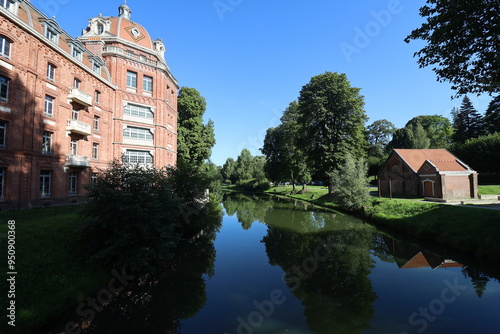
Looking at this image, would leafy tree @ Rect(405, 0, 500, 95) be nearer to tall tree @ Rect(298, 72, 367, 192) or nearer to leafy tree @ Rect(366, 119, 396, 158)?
tall tree @ Rect(298, 72, 367, 192)

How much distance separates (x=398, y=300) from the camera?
8.52 m

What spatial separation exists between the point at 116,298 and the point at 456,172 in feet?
121

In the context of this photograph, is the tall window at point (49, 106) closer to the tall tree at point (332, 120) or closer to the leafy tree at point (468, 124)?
the tall tree at point (332, 120)

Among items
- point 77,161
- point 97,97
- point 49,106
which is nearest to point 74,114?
point 49,106

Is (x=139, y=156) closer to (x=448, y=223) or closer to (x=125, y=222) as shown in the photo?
(x=125, y=222)

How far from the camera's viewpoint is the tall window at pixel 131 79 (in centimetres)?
2756

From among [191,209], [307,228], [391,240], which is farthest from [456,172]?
[191,209]

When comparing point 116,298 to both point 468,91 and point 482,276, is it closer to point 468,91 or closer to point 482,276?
point 482,276

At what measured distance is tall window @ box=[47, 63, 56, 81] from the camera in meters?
18.9

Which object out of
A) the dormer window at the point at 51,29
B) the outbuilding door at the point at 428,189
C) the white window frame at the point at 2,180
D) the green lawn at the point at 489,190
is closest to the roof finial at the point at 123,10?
the dormer window at the point at 51,29

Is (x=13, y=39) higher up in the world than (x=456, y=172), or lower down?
higher up

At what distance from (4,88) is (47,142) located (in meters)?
4.58

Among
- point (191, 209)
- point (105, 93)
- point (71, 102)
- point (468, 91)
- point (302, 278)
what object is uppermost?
point (105, 93)

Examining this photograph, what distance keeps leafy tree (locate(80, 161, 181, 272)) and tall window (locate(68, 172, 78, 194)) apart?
13598 millimetres
